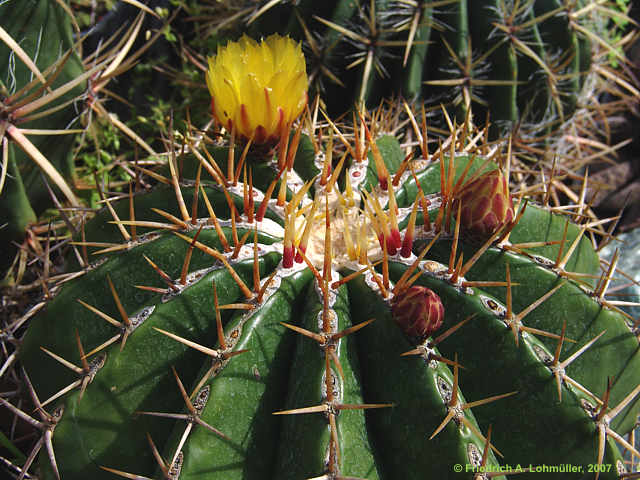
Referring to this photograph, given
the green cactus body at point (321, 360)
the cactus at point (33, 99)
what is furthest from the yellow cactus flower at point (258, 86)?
the cactus at point (33, 99)

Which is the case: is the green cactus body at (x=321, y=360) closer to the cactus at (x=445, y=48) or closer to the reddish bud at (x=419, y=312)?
the reddish bud at (x=419, y=312)

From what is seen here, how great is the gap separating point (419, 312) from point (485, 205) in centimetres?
30

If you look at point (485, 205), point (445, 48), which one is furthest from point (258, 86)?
point (445, 48)

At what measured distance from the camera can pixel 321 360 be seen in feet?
3.09

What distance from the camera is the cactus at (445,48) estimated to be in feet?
5.67

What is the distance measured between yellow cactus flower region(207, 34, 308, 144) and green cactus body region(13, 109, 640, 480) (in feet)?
0.46

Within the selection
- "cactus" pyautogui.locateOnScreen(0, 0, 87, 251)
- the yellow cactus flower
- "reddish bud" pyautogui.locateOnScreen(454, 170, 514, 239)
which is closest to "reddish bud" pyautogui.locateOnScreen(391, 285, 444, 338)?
"reddish bud" pyautogui.locateOnScreen(454, 170, 514, 239)

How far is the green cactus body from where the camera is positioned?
912 millimetres

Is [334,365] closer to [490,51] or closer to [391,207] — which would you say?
[391,207]

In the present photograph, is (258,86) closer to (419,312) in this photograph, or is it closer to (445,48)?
(419,312)

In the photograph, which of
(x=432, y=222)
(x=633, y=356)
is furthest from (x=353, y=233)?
(x=633, y=356)

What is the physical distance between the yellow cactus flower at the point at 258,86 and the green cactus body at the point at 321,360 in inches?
5.5

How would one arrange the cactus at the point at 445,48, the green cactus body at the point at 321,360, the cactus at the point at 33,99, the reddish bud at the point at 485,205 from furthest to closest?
the cactus at the point at 445,48
the cactus at the point at 33,99
the reddish bud at the point at 485,205
the green cactus body at the point at 321,360

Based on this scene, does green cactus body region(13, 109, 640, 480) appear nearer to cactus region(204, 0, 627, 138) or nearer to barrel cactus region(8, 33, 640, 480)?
barrel cactus region(8, 33, 640, 480)
